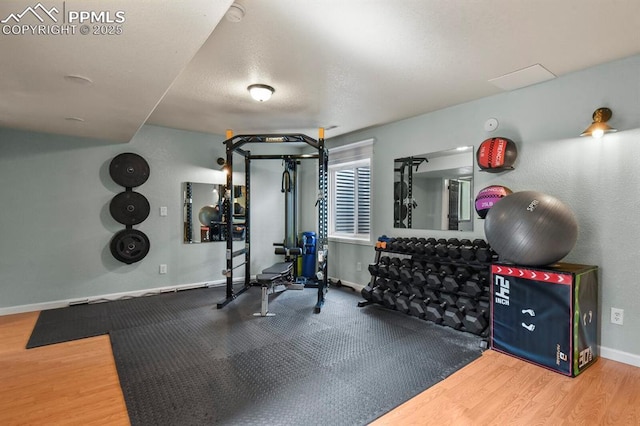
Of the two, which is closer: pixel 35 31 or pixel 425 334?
pixel 35 31

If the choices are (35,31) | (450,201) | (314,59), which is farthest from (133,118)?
(450,201)

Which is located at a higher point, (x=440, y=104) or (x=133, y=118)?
(x=440, y=104)

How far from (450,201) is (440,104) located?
110 centimetres

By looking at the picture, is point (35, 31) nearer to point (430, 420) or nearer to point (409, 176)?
point (430, 420)

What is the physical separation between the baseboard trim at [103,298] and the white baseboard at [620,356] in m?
4.57

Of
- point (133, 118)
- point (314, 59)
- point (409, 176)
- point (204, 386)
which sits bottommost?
point (204, 386)

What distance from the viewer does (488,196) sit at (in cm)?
296

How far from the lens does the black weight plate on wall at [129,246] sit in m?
4.09

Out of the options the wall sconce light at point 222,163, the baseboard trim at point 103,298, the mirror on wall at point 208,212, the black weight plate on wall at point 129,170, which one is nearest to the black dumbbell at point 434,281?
the mirror on wall at point 208,212

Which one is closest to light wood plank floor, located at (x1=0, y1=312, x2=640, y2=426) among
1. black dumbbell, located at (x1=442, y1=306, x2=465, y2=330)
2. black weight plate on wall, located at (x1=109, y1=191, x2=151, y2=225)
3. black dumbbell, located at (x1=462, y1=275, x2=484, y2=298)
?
black dumbbell, located at (x1=442, y1=306, x2=465, y2=330)

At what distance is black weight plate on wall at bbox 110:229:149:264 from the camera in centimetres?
409

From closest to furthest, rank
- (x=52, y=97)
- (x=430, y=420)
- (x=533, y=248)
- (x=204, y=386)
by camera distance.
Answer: (x=430, y=420) → (x=204, y=386) → (x=533, y=248) → (x=52, y=97)

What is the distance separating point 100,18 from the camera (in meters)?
1.55

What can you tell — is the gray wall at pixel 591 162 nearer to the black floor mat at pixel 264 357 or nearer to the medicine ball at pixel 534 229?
the medicine ball at pixel 534 229
